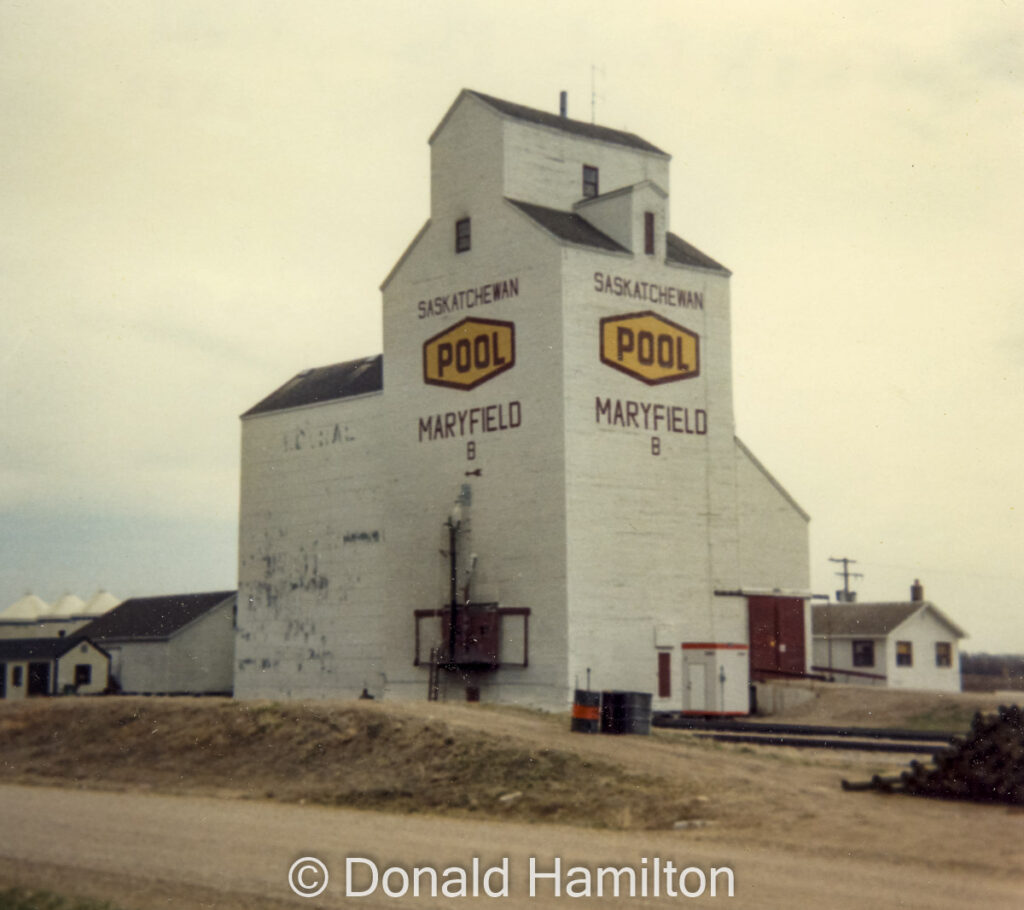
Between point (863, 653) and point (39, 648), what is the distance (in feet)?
124

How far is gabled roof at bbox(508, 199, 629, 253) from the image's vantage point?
3812 centimetres

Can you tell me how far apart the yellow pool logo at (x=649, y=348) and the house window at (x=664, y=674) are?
768 centimetres

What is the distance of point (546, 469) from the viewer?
121ft

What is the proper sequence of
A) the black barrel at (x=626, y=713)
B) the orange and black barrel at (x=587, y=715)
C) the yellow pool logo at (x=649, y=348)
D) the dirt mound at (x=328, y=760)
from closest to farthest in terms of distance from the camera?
the dirt mound at (x=328, y=760), the black barrel at (x=626, y=713), the orange and black barrel at (x=587, y=715), the yellow pool logo at (x=649, y=348)

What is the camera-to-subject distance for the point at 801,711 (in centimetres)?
4050

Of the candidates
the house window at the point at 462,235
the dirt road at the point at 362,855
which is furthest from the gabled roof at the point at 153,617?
the dirt road at the point at 362,855

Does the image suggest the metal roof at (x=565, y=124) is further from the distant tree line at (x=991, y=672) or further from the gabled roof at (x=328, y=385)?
the distant tree line at (x=991, y=672)

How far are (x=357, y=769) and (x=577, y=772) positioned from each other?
4.39m

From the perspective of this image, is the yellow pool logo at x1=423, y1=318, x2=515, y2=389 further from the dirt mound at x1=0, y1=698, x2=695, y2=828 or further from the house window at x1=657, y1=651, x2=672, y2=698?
the dirt mound at x1=0, y1=698, x2=695, y2=828

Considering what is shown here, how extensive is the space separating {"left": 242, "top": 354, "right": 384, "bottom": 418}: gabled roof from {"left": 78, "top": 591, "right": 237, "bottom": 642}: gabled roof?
1391 cm

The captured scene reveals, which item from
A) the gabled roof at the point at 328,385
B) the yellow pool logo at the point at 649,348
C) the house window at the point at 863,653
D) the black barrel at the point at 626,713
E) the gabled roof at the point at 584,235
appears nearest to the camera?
the black barrel at the point at 626,713

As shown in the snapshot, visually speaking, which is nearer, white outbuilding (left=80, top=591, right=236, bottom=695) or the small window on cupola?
the small window on cupola

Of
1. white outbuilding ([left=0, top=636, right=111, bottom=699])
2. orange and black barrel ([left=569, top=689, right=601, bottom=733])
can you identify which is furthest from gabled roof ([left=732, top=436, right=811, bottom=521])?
white outbuilding ([left=0, top=636, right=111, bottom=699])

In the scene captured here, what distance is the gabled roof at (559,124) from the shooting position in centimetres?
4091
